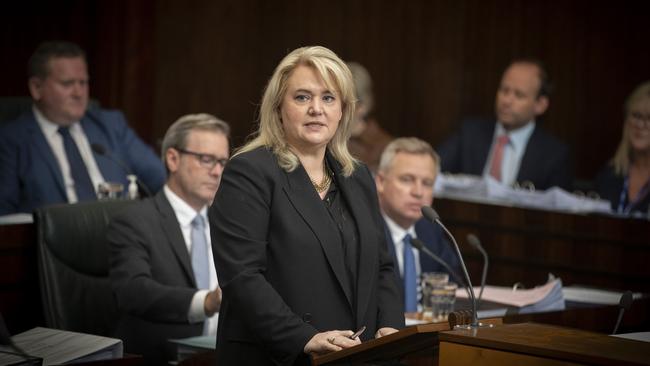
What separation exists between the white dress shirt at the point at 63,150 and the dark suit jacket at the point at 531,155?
7.29 ft

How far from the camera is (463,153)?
7.00 meters

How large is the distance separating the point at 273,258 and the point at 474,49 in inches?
231

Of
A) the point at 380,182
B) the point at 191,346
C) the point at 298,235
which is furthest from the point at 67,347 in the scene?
the point at 380,182

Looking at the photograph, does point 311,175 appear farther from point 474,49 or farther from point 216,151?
point 474,49

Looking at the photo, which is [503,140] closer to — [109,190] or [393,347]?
[109,190]

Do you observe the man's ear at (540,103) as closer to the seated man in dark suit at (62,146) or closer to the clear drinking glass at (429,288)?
the seated man in dark suit at (62,146)

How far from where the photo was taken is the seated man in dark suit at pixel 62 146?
5.49 metres

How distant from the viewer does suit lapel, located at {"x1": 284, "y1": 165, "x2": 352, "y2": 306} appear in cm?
279

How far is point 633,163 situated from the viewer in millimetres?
6309

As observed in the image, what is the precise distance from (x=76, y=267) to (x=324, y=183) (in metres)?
1.54

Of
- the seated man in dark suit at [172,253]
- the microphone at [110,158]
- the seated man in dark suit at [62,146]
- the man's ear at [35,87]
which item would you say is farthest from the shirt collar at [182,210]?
the man's ear at [35,87]

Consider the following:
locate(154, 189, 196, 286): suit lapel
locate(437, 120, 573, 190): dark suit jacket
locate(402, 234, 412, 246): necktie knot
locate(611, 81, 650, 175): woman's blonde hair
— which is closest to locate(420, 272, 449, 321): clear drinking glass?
locate(402, 234, 412, 246): necktie knot

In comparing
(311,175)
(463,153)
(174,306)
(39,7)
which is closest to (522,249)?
(463,153)

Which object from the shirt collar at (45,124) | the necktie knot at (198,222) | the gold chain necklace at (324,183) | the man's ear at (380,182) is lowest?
the necktie knot at (198,222)
